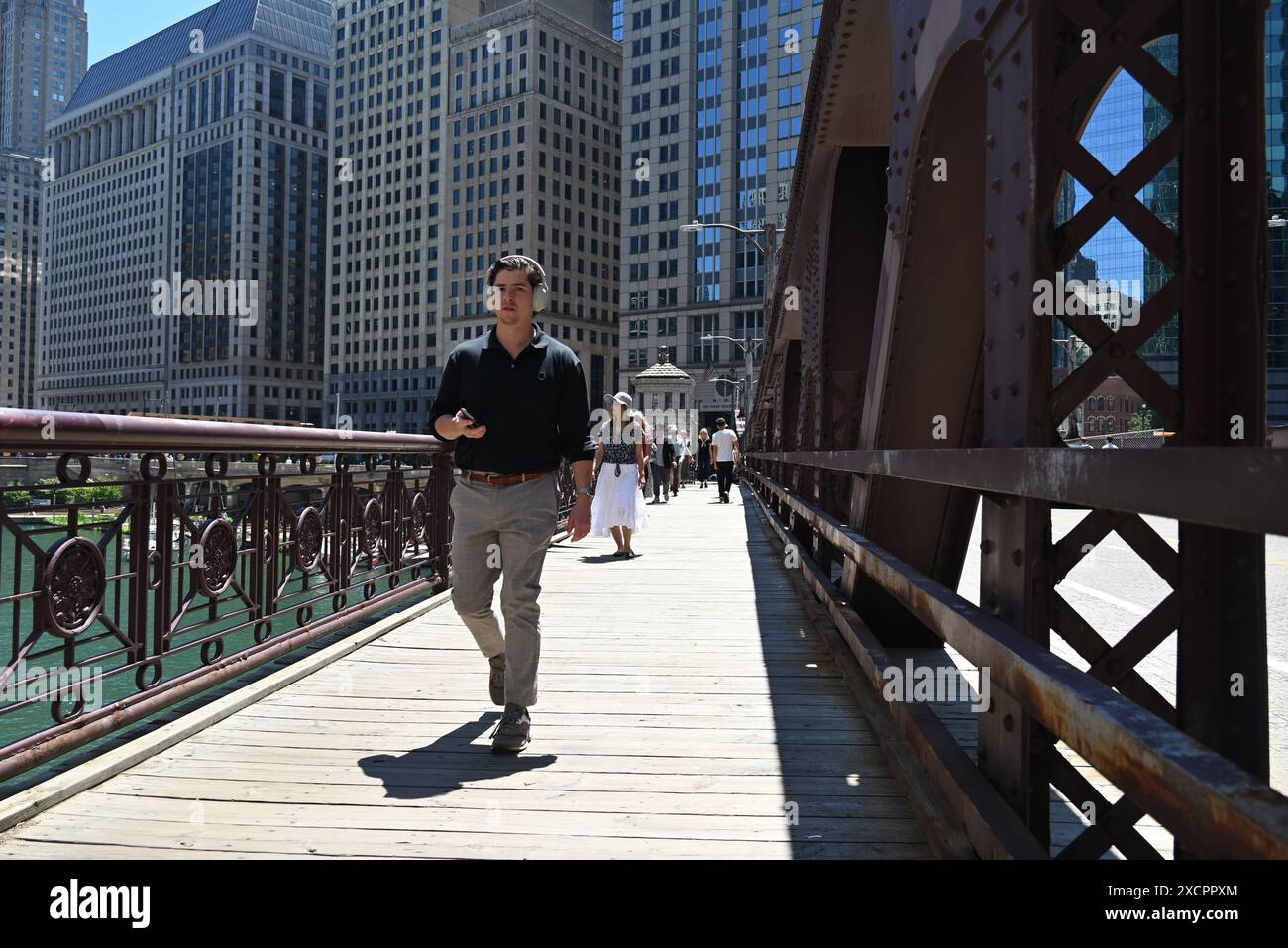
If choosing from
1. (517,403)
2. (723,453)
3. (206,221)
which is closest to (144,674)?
(517,403)

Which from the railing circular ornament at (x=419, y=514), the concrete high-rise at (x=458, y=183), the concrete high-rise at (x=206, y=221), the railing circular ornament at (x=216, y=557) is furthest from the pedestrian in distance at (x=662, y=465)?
the concrete high-rise at (x=206, y=221)

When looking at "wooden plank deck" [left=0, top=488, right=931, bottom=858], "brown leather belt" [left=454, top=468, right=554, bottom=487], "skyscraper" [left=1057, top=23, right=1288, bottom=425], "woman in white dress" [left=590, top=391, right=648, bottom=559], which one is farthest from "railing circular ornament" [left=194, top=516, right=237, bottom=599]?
"skyscraper" [left=1057, top=23, right=1288, bottom=425]

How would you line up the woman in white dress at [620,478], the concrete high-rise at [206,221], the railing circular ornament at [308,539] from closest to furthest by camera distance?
the railing circular ornament at [308,539] < the woman in white dress at [620,478] < the concrete high-rise at [206,221]

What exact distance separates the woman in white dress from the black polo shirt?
7.58m

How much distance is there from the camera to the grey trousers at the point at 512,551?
169 inches

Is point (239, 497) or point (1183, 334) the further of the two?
point (239, 497)

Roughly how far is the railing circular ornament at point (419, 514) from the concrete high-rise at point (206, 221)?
14539 centimetres

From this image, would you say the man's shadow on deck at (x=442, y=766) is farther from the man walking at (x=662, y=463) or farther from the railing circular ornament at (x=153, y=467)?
the man walking at (x=662, y=463)

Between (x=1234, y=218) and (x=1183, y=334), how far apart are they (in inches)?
11.4

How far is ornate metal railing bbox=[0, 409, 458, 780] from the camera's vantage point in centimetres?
348

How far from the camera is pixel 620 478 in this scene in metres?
12.3
